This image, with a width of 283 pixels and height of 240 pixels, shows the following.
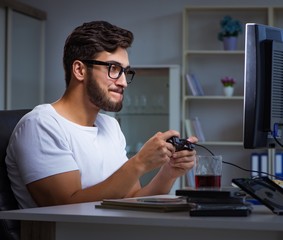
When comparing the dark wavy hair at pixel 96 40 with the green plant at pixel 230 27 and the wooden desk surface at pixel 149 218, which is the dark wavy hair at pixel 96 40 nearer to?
the wooden desk surface at pixel 149 218

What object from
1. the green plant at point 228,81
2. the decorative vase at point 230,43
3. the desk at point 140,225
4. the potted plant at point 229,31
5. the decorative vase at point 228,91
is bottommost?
the desk at point 140,225

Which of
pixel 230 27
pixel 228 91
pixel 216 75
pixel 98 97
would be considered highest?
pixel 230 27

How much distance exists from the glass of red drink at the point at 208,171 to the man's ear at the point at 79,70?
0.62m

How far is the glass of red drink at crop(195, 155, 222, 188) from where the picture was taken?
1.87 metres

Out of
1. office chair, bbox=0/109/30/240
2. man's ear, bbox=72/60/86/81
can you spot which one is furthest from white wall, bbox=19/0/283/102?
office chair, bbox=0/109/30/240

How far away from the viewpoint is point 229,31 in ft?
18.0

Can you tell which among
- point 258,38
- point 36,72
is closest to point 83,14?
point 36,72

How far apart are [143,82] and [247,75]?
390 cm

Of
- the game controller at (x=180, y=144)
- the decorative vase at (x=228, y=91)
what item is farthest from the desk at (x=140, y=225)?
the decorative vase at (x=228, y=91)

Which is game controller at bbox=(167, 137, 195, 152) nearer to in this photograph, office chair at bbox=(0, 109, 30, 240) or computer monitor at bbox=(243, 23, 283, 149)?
computer monitor at bbox=(243, 23, 283, 149)

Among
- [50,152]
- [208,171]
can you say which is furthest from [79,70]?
[208,171]

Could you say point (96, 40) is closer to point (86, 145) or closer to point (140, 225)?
point (86, 145)

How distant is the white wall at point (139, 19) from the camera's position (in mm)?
5852

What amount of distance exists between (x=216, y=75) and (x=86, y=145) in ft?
12.1
